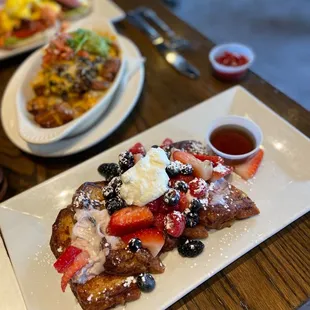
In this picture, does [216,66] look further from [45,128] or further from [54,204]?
[54,204]

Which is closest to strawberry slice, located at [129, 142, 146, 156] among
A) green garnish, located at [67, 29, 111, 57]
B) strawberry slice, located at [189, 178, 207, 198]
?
strawberry slice, located at [189, 178, 207, 198]

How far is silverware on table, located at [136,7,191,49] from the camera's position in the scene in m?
2.68

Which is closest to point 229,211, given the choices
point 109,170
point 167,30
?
point 109,170

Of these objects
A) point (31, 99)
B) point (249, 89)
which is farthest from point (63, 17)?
point (249, 89)

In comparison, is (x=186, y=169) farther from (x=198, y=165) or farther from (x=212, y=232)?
(x=212, y=232)

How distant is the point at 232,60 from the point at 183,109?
468 millimetres

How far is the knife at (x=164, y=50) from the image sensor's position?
2.50 metres

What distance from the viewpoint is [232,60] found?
2.42 m

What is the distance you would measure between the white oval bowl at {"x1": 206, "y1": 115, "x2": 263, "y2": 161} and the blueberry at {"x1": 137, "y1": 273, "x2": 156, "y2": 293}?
669mm

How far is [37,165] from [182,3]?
3.39 meters

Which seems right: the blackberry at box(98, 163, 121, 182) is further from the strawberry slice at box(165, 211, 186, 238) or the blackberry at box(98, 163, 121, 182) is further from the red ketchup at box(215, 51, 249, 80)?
the red ketchup at box(215, 51, 249, 80)

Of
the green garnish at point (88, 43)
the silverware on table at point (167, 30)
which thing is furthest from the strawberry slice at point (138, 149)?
the silverware on table at point (167, 30)

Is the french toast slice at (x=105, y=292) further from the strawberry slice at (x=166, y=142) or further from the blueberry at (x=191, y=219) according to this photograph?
the strawberry slice at (x=166, y=142)

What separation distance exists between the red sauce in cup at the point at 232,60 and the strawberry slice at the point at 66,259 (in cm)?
152
